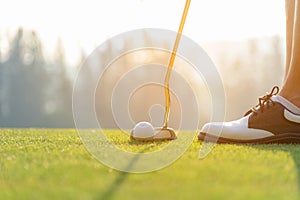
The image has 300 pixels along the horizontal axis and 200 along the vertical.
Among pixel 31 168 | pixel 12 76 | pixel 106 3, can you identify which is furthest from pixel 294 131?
pixel 12 76

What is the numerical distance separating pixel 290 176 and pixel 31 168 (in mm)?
713

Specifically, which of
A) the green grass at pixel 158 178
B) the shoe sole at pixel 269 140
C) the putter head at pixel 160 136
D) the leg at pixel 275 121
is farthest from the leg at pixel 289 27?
the green grass at pixel 158 178

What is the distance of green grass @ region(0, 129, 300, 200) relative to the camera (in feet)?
3.56

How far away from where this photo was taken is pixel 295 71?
90.9 inches

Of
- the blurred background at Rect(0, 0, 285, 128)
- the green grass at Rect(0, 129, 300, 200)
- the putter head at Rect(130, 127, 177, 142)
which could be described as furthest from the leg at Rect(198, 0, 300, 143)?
the blurred background at Rect(0, 0, 285, 128)

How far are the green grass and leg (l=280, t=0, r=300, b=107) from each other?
0.61 meters

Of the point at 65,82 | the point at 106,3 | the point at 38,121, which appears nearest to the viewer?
the point at 106,3

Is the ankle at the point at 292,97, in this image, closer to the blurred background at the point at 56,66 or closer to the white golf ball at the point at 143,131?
the white golf ball at the point at 143,131

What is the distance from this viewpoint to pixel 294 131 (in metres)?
2.23

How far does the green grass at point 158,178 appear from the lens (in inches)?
42.8

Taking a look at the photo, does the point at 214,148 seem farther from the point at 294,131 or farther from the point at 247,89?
the point at 247,89

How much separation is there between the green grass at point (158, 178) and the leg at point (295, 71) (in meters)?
0.61

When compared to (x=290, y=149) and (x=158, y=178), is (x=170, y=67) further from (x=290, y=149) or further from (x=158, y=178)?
(x=158, y=178)

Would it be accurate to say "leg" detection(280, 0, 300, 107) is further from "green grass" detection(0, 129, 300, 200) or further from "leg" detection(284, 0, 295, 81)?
"green grass" detection(0, 129, 300, 200)
